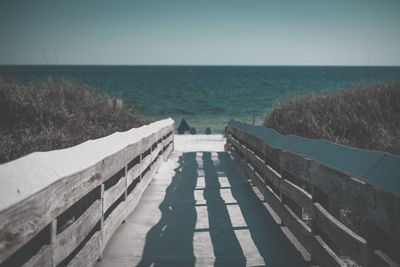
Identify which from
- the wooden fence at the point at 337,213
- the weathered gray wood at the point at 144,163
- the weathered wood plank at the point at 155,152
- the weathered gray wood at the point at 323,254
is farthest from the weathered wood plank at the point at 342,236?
the weathered wood plank at the point at 155,152

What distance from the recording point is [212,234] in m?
4.04

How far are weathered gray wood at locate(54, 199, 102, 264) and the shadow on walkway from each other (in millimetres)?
707

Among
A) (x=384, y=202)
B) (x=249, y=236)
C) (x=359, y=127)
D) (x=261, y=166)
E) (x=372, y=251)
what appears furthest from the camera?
(x=359, y=127)

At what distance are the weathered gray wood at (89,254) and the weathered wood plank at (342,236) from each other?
6.49 feet

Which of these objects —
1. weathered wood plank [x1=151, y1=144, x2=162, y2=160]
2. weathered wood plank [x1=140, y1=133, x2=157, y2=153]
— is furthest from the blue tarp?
weathered wood plank [x1=151, y1=144, x2=162, y2=160]

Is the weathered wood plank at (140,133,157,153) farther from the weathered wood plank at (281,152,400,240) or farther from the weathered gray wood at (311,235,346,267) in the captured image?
the weathered gray wood at (311,235,346,267)

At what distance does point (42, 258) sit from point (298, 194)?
255cm

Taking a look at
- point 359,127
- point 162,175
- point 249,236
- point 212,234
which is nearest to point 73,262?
point 212,234

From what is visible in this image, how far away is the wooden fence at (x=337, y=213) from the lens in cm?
199

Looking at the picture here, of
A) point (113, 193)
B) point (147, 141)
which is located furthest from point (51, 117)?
point (113, 193)

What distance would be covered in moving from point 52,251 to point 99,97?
6.70 m

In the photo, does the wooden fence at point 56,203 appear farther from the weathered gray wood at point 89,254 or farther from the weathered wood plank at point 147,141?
the weathered wood plank at point 147,141

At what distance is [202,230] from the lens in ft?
13.7

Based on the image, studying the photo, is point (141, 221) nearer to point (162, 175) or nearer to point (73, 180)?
point (73, 180)
